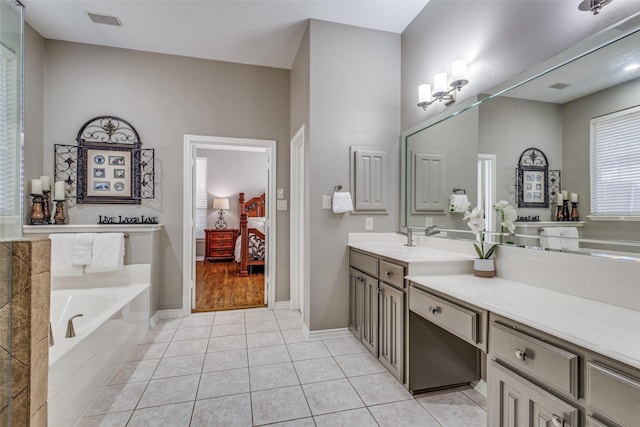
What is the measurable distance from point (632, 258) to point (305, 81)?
8.69ft

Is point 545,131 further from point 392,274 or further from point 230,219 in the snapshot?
point 230,219

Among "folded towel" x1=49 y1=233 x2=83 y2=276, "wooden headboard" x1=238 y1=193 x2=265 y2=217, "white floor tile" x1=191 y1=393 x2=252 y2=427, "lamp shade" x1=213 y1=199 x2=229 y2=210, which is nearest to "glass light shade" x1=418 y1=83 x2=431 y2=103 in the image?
"white floor tile" x1=191 y1=393 x2=252 y2=427

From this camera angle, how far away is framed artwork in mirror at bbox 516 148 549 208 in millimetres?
1516

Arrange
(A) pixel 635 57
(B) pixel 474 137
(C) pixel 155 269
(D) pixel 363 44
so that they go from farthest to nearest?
(C) pixel 155 269
(D) pixel 363 44
(B) pixel 474 137
(A) pixel 635 57

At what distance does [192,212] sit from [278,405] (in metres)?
2.37

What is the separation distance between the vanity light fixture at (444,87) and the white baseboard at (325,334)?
2144mm

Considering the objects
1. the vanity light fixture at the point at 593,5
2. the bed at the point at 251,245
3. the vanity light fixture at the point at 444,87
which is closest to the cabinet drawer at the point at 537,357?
the vanity light fixture at the point at 593,5

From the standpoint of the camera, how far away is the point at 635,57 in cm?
117

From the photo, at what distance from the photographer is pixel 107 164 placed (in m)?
3.21

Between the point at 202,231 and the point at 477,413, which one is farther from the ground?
the point at 202,231

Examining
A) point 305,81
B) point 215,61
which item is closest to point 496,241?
point 305,81

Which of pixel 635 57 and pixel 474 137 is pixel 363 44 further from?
pixel 635 57

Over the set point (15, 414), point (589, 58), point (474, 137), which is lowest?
point (15, 414)

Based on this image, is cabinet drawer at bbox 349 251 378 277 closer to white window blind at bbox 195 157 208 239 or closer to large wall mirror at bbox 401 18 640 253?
large wall mirror at bbox 401 18 640 253
